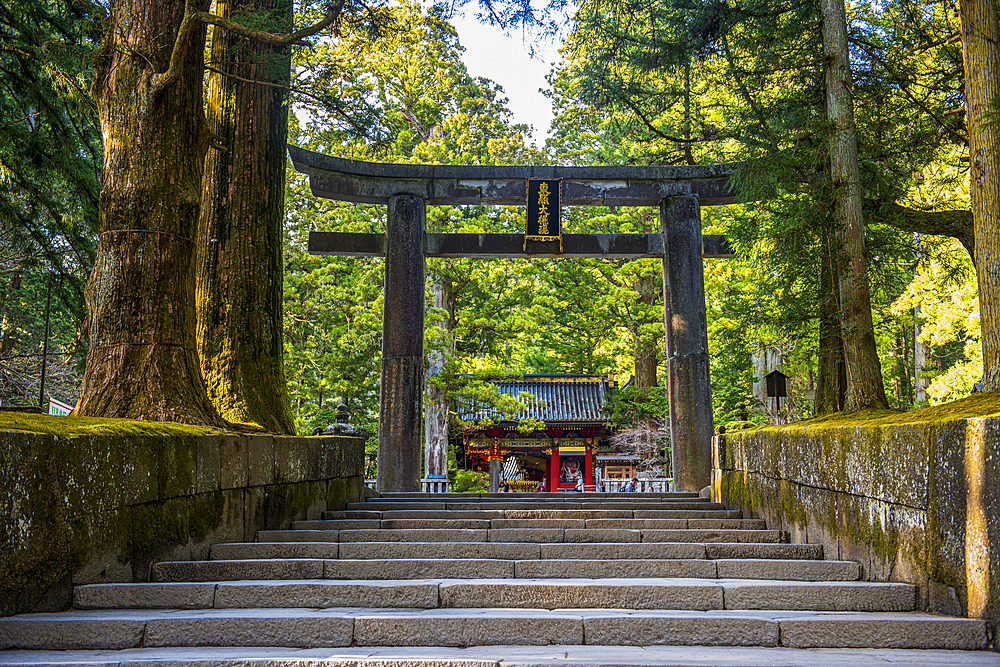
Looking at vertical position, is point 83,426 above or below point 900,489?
above

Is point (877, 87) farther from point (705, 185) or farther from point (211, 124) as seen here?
point (211, 124)

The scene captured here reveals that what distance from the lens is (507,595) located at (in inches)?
154

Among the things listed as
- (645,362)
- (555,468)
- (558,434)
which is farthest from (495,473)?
(645,362)

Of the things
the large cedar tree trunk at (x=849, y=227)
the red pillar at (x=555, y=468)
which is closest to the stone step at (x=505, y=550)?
the large cedar tree trunk at (x=849, y=227)

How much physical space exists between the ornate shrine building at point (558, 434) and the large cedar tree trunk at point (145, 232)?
1541 centimetres

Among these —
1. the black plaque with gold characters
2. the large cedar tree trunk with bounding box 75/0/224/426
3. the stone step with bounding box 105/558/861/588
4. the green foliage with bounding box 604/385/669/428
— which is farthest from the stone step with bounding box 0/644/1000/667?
the green foliage with bounding box 604/385/669/428

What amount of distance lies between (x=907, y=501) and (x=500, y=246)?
8403mm

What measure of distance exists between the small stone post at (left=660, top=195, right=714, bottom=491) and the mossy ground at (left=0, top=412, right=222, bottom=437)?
7.21m

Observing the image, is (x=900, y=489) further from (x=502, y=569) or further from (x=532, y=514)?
(x=532, y=514)

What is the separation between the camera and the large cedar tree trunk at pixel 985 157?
4555 mm

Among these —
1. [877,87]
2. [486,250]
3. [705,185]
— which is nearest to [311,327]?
[486,250]

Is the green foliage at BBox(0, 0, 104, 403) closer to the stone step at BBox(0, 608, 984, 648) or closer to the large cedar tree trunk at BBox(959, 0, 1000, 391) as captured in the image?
the stone step at BBox(0, 608, 984, 648)

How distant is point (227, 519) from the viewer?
5.25m

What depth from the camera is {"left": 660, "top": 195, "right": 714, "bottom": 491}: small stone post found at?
10.4 m
